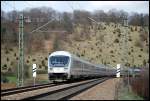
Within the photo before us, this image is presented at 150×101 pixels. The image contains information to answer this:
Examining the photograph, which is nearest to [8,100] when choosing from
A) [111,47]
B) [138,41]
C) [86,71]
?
[86,71]

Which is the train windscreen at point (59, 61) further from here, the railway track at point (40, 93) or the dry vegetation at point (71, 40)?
the railway track at point (40, 93)

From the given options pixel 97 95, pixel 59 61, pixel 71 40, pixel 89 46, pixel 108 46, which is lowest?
pixel 97 95

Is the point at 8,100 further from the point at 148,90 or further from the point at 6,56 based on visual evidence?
the point at 6,56

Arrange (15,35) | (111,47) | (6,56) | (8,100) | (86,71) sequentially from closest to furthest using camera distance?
(8,100), (86,71), (15,35), (6,56), (111,47)

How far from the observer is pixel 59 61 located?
A: 177 ft

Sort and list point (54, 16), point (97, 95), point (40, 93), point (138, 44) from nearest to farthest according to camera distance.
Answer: point (97, 95) < point (40, 93) < point (54, 16) < point (138, 44)

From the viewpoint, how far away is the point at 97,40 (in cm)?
12106

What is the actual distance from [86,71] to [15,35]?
21590mm

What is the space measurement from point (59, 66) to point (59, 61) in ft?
2.43

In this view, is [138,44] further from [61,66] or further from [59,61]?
[61,66]

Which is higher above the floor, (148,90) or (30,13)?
(30,13)

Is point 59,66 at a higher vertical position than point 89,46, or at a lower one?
lower

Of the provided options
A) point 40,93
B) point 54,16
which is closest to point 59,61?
point 54,16

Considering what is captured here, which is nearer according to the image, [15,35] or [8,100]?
[8,100]
